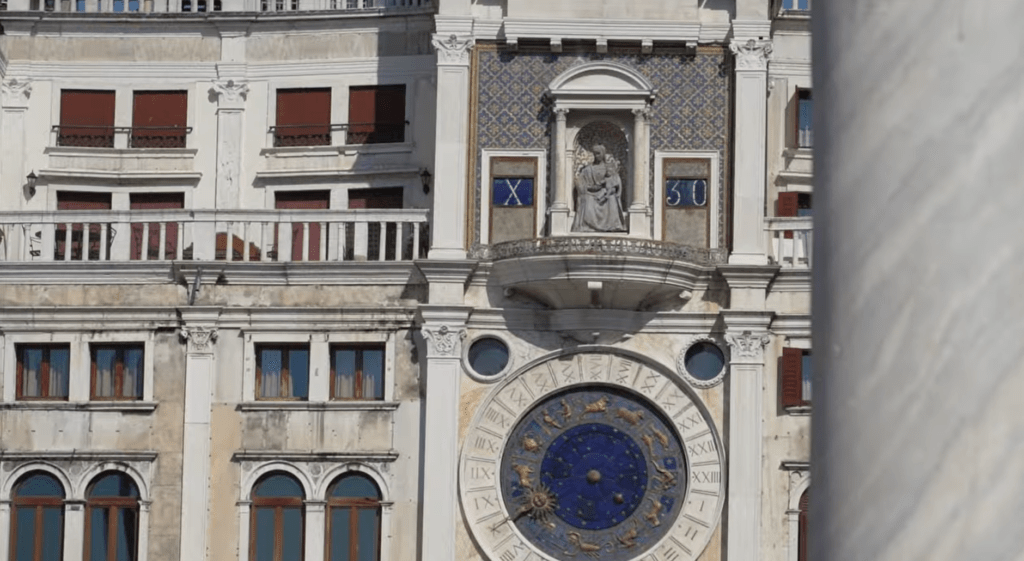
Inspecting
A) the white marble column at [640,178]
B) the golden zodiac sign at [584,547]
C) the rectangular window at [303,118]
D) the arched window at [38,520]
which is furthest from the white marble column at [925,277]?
the rectangular window at [303,118]

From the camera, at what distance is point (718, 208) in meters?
26.1

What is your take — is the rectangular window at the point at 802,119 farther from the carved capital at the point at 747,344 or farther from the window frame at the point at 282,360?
the window frame at the point at 282,360

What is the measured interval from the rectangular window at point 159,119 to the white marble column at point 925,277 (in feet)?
87.1

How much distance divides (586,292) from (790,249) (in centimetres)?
270

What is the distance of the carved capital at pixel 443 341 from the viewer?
2575cm

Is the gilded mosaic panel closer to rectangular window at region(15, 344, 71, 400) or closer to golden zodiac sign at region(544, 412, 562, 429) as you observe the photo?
golden zodiac sign at region(544, 412, 562, 429)

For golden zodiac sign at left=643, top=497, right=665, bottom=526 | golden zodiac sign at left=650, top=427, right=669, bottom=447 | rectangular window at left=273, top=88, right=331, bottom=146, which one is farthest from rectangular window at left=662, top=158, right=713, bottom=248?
rectangular window at left=273, top=88, right=331, bottom=146

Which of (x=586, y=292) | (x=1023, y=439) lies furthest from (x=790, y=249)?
(x=1023, y=439)

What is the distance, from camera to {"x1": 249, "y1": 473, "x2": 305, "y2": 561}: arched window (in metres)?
25.8

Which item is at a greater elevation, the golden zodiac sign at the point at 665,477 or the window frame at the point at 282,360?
the window frame at the point at 282,360

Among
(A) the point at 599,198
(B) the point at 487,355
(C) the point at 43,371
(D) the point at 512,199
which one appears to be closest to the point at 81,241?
(C) the point at 43,371

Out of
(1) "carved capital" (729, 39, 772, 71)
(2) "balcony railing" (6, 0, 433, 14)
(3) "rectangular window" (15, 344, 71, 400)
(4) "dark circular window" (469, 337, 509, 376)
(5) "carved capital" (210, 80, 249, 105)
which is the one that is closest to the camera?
(4) "dark circular window" (469, 337, 509, 376)

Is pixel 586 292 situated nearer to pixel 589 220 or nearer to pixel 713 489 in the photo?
pixel 589 220

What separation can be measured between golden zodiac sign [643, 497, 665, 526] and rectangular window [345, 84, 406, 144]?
6029 mm
